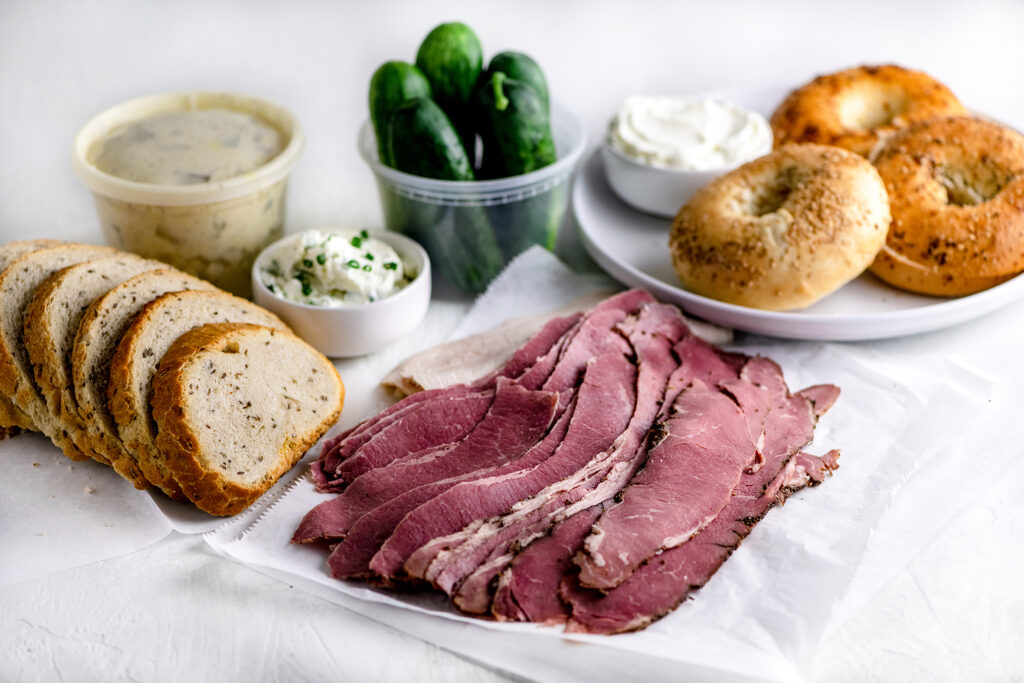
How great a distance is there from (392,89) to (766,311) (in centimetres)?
158

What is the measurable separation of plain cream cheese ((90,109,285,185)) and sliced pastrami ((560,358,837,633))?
1976 mm

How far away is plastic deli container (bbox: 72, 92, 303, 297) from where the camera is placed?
121 inches

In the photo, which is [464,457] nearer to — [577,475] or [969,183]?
[577,475]

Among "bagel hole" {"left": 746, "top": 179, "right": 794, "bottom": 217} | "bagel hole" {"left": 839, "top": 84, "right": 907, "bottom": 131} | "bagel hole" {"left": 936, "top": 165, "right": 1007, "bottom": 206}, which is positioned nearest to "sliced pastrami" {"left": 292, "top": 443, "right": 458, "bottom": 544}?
"bagel hole" {"left": 746, "top": 179, "right": 794, "bottom": 217}

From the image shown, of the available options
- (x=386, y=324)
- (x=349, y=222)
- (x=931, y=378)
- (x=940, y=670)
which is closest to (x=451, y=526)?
(x=386, y=324)

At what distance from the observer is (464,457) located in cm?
256

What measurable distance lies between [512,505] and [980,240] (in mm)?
2031

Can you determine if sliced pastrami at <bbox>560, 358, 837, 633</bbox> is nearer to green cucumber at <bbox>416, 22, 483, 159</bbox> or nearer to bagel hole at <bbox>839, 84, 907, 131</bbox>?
green cucumber at <bbox>416, 22, 483, 159</bbox>

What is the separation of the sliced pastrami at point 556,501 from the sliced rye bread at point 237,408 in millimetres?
689

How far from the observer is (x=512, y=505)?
7.70 feet

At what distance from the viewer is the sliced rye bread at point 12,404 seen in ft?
8.84

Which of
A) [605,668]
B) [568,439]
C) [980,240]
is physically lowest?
[605,668]

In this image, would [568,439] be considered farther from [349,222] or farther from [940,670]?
[349,222]

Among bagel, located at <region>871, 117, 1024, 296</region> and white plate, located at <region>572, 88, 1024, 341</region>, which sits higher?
bagel, located at <region>871, 117, 1024, 296</region>
